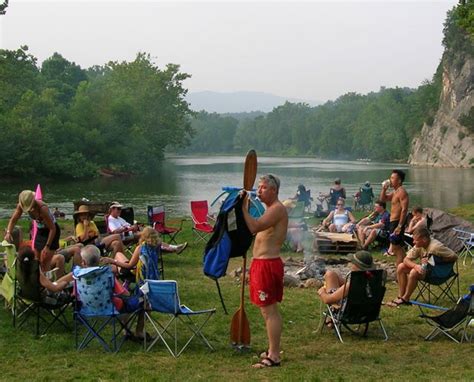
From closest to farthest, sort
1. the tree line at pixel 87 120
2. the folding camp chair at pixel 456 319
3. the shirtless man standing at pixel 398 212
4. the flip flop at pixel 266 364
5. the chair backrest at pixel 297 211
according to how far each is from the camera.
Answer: the flip flop at pixel 266 364
the folding camp chair at pixel 456 319
the shirtless man standing at pixel 398 212
the chair backrest at pixel 297 211
the tree line at pixel 87 120

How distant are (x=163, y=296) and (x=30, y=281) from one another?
1.36m

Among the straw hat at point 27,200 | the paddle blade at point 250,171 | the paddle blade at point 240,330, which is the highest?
the paddle blade at point 250,171

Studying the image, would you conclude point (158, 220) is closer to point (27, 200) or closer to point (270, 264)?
point (27, 200)

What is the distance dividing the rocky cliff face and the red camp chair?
59.5 meters

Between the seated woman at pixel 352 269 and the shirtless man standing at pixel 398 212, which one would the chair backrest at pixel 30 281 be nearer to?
the seated woman at pixel 352 269

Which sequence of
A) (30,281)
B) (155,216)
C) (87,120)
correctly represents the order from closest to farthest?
(30,281), (155,216), (87,120)

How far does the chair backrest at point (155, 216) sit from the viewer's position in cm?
1194

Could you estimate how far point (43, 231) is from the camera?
24.6 ft

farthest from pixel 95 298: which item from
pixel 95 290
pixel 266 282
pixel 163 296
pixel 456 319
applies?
pixel 456 319

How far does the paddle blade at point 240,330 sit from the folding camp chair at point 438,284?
2802mm

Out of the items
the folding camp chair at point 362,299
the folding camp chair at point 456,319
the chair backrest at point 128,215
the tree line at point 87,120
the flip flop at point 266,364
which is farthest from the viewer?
the tree line at point 87,120

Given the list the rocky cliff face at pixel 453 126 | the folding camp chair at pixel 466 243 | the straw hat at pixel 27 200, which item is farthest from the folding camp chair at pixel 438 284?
the rocky cliff face at pixel 453 126

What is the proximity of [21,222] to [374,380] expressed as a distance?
12.4 meters

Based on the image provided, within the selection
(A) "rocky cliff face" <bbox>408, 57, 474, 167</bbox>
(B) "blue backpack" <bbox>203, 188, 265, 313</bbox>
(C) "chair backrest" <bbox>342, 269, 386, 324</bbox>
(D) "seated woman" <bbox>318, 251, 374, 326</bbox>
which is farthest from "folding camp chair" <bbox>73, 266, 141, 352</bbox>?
(A) "rocky cliff face" <bbox>408, 57, 474, 167</bbox>
